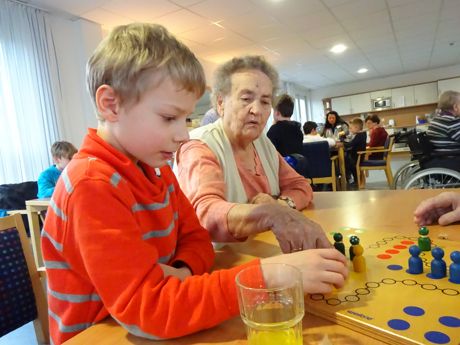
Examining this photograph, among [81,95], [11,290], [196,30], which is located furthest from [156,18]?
[11,290]

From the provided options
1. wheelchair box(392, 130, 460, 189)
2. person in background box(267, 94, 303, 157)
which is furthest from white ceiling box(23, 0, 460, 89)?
wheelchair box(392, 130, 460, 189)

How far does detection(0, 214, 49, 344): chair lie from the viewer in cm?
88

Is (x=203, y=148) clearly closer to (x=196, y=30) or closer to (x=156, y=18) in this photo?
(x=156, y=18)

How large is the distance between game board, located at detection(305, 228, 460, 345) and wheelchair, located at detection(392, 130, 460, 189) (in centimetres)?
228

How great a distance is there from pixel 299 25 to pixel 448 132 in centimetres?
255

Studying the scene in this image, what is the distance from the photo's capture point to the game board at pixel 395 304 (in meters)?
0.39

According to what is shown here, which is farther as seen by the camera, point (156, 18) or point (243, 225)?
point (156, 18)

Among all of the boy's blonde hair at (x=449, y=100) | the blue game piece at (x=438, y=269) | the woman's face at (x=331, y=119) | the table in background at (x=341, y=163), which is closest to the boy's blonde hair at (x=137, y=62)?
the blue game piece at (x=438, y=269)

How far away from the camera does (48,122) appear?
11.0ft

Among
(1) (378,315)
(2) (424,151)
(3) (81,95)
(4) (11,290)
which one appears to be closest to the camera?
(1) (378,315)

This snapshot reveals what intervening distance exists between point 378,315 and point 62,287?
46cm

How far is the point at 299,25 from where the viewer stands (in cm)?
453

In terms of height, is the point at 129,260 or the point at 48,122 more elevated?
the point at 48,122

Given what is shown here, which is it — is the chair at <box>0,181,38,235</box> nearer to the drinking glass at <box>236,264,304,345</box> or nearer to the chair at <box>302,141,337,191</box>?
the chair at <box>302,141,337,191</box>
